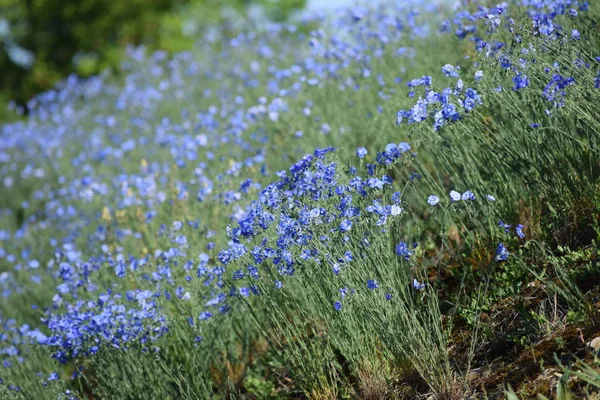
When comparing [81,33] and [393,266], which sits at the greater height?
[81,33]

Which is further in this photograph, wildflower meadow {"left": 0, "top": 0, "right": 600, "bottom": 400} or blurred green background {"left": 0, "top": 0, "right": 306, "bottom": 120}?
blurred green background {"left": 0, "top": 0, "right": 306, "bottom": 120}

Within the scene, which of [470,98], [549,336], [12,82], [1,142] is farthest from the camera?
[12,82]

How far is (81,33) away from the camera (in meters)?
12.9

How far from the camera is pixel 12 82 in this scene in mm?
14156

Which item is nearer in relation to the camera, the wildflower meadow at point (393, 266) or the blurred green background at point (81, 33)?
the wildflower meadow at point (393, 266)

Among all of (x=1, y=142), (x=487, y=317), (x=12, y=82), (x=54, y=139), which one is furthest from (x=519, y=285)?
(x=12, y=82)

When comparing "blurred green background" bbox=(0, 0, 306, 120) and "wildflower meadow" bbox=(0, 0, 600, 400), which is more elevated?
"blurred green background" bbox=(0, 0, 306, 120)

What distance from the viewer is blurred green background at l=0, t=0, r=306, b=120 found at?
12805 millimetres

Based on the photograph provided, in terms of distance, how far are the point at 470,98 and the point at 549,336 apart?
3.50ft

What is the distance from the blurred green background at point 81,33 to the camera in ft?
42.0

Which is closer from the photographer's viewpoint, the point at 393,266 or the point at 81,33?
the point at 393,266

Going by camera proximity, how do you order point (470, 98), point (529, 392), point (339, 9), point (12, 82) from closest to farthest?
point (529, 392)
point (470, 98)
point (339, 9)
point (12, 82)

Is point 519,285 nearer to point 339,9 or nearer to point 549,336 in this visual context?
point 549,336

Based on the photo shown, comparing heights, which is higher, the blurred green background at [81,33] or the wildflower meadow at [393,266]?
the blurred green background at [81,33]
